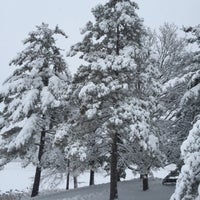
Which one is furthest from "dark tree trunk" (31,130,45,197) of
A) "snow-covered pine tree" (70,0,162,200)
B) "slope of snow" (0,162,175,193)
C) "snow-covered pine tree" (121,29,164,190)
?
"snow-covered pine tree" (121,29,164,190)

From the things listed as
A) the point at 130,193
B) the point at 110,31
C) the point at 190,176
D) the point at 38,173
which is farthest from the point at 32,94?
the point at 190,176

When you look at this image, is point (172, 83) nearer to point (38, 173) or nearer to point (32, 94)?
point (32, 94)

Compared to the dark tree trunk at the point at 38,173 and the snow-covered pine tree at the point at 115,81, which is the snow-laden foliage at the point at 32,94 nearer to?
the dark tree trunk at the point at 38,173

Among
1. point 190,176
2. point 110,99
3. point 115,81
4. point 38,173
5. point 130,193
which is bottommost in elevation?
point 130,193

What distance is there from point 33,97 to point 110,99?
583 centimetres

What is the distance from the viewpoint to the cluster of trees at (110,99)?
14195 mm

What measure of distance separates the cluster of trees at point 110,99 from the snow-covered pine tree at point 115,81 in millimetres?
45

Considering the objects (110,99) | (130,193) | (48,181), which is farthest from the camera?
(48,181)

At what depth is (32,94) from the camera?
19.4 metres

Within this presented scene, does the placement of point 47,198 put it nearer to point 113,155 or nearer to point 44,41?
point 113,155

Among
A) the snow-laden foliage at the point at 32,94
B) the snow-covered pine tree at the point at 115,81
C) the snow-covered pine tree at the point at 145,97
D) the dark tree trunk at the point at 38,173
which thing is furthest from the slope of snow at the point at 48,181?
the snow-covered pine tree at the point at 115,81

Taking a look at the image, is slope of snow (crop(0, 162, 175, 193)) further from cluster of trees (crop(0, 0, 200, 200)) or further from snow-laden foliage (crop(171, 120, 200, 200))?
snow-laden foliage (crop(171, 120, 200, 200))

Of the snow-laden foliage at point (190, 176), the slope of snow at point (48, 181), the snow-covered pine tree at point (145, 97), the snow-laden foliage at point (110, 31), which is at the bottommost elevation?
the slope of snow at point (48, 181)

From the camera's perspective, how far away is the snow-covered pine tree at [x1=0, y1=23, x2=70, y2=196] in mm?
19016
